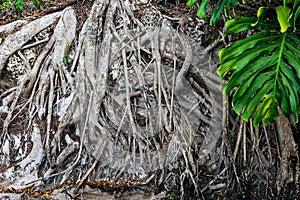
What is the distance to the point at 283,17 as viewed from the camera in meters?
2.23

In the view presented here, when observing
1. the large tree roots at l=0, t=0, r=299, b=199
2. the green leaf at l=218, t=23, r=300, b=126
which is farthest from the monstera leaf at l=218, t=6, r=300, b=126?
the large tree roots at l=0, t=0, r=299, b=199

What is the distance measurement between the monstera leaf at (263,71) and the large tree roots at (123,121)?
0.92 metres

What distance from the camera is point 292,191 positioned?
3189mm

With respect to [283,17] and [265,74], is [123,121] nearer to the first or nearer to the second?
[265,74]

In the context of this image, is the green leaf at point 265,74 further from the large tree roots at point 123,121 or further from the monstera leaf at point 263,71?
the large tree roots at point 123,121

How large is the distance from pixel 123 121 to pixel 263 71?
1.37 metres

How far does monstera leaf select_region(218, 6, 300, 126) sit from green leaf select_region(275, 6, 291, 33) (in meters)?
0.08

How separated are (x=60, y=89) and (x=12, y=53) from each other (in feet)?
2.02

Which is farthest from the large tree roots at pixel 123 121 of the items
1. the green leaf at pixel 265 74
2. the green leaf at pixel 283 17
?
the green leaf at pixel 283 17

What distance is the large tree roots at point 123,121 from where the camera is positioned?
3.29 m

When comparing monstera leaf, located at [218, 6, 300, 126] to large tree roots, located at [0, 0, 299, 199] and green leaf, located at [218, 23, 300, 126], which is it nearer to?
green leaf, located at [218, 23, 300, 126]

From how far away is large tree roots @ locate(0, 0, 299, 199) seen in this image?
3289 millimetres

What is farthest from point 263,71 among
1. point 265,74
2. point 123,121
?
point 123,121

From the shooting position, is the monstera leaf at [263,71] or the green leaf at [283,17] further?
the monstera leaf at [263,71]
